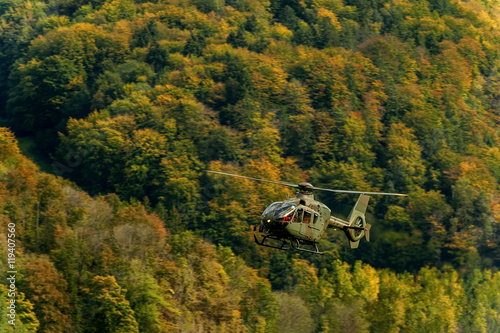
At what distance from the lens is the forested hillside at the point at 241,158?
64.0 metres

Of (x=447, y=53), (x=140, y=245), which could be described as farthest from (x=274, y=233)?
(x=447, y=53)

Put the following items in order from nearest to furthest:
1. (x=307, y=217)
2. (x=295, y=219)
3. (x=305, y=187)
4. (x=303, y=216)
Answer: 1. (x=295, y=219)
2. (x=303, y=216)
3. (x=307, y=217)
4. (x=305, y=187)

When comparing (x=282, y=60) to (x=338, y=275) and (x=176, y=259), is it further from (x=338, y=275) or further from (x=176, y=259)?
(x=176, y=259)

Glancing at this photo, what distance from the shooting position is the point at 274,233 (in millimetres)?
33906

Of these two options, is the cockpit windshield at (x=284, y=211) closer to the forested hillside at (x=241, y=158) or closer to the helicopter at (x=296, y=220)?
the helicopter at (x=296, y=220)

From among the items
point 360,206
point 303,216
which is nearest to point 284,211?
point 303,216

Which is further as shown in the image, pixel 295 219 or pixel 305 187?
Answer: pixel 305 187

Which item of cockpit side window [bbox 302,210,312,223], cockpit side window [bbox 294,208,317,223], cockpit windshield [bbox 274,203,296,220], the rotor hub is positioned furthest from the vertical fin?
cockpit windshield [bbox 274,203,296,220]

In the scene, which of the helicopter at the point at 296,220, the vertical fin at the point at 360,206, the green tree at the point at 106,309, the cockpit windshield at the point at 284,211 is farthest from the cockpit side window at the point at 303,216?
the green tree at the point at 106,309

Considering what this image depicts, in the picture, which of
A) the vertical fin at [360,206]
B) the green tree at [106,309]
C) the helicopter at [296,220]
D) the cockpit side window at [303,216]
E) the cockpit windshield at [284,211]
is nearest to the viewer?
the cockpit windshield at [284,211]

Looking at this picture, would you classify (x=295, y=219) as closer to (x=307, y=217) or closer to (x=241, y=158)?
(x=307, y=217)

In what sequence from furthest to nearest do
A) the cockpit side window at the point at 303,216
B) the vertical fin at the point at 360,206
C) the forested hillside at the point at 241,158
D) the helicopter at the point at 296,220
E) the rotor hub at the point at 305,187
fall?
the forested hillside at the point at 241,158 < the vertical fin at the point at 360,206 < the rotor hub at the point at 305,187 < the cockpit side window at the point at 303,216 < the helicopter at the point at 296,220

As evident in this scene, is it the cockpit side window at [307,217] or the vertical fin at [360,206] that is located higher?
the cockpit side window at [307,217]

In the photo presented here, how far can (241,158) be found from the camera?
330ft
